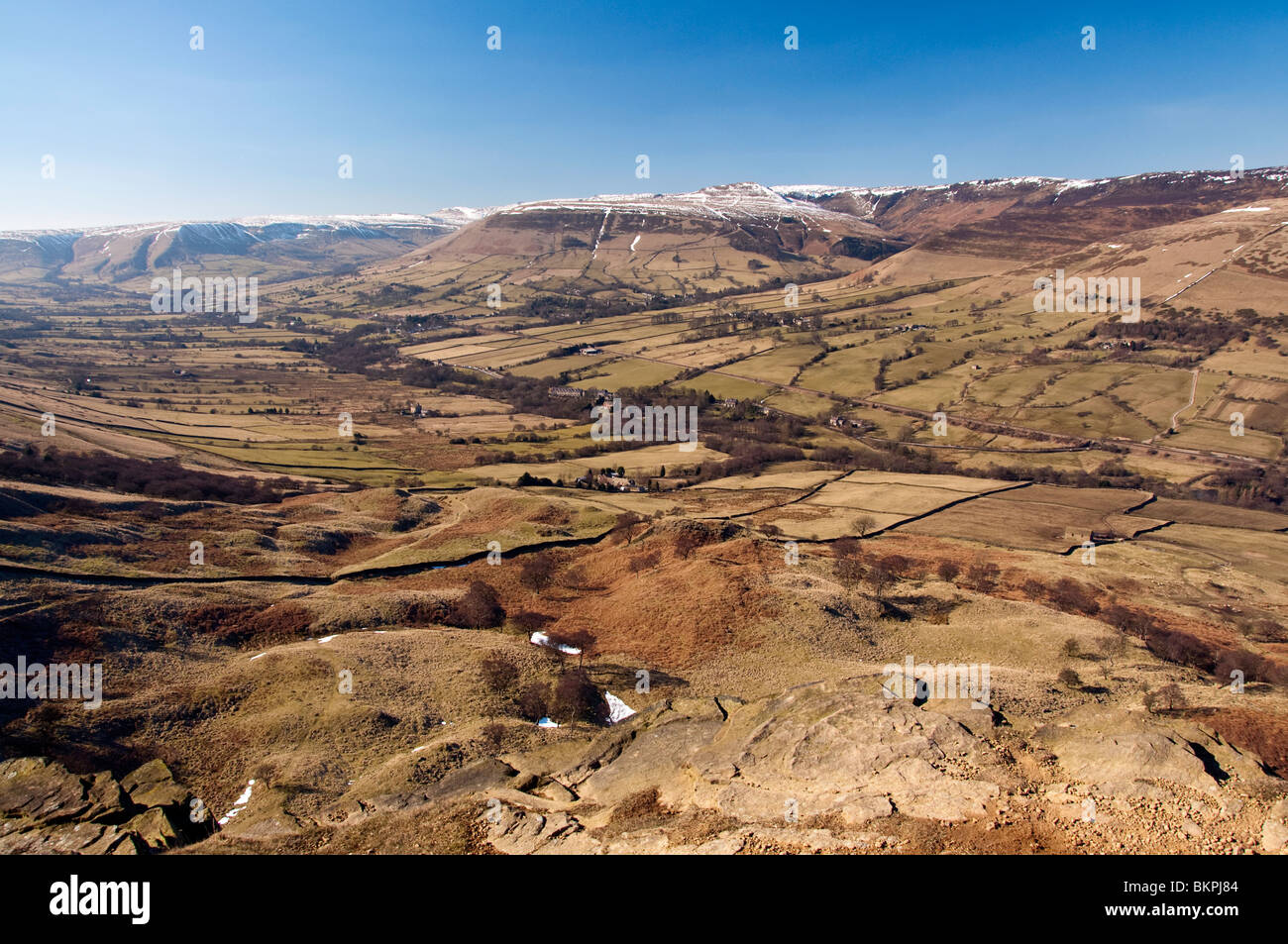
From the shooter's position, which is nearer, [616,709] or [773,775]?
[773,775]

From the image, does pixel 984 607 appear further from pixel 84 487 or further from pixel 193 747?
pixel 84 487

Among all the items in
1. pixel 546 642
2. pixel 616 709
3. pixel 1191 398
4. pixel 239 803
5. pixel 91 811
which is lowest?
pixel 616 709

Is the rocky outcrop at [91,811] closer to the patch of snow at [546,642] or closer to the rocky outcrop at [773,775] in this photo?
the rocky outcrop at [773,775]

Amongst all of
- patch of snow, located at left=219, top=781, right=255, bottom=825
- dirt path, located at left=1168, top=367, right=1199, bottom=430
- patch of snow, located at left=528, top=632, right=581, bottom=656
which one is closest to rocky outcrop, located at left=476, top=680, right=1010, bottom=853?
patch of snow, located at left=219, top=781, right=255, bottom=825

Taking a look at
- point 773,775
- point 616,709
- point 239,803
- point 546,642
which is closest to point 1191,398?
point 546,642

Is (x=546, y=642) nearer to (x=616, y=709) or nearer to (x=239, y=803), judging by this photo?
(x=616, y=709)

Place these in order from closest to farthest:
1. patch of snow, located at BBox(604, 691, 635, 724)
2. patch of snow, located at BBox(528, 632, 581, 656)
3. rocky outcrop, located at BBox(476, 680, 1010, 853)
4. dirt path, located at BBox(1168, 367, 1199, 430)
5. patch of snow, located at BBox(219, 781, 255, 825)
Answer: rocky outcrop, located at BBox(476, 680, 1010, 853) < patch of snow, located at BBox(219, 781, 255, 825) < patch of snow, located at BBox(604, 691, 635, 724) < patch of snow, located at BBox(528, 632, 581, 656) < dirt path, located at BBox(1168, 367, 1199, 430)

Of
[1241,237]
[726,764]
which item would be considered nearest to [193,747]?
Result: [726,764]

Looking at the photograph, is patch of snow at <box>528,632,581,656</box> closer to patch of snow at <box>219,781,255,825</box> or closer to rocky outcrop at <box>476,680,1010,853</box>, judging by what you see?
rocky outcrop at <box>476,680,1010,853</box>
